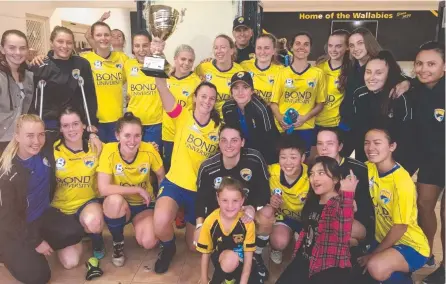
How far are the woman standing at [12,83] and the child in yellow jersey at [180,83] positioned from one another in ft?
3.43

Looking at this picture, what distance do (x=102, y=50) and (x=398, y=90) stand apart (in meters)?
2.35

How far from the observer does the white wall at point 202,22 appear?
17.6 feet

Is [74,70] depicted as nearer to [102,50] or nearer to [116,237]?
[102,50]

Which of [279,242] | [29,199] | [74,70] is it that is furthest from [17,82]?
[279,242]

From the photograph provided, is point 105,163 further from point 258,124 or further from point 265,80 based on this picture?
point 265,80

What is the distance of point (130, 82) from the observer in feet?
11.5

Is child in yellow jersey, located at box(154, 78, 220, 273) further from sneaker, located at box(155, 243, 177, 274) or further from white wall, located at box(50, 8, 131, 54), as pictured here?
white wall, located at box(50, 8, 131, 54)

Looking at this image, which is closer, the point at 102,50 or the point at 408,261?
the point at 408,261

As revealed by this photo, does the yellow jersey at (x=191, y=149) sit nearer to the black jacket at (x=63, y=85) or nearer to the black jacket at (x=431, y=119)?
the black jacket at (x=63, y=85)

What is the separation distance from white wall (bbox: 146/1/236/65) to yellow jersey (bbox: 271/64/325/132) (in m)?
2.36

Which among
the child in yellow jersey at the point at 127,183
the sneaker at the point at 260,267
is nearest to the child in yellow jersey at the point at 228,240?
the sneaker at the point at 260,267

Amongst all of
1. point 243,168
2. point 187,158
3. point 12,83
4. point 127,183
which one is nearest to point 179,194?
point 187,158

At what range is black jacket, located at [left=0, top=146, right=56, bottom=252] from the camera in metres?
2.46

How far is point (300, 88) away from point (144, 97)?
129 centimetres
